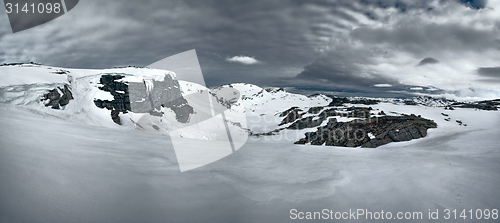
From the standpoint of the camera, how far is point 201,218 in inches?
137

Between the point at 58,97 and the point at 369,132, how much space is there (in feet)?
126

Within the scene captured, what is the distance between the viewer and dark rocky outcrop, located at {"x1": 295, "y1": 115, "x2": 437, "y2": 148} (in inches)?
610

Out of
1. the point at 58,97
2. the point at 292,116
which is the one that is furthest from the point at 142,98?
the point at 292,116

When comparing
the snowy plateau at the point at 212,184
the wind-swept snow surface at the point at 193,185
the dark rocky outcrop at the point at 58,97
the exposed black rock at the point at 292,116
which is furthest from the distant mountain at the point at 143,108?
the wind-swept snow surface at the point at 193,185

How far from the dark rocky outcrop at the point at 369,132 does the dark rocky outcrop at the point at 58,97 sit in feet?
103

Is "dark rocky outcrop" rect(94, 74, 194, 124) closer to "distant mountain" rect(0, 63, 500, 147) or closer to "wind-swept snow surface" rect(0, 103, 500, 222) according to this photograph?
"distant mountain" rect(0, 63, 500, 147)

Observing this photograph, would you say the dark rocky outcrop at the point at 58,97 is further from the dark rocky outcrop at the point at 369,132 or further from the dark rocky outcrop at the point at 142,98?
the dark rocky outcrop at the point at 369,132

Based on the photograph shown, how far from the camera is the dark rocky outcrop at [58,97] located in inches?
891

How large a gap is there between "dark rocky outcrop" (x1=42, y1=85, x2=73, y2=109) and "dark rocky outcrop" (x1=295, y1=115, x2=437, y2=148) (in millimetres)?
31386

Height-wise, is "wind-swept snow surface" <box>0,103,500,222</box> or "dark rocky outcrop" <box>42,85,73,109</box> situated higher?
"dark rocky outcrop" <box>42,85,73,109</box>

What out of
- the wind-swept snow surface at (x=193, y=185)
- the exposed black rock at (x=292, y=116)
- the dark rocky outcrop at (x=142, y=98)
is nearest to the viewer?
the wind-swept snow surface at (x=193, y=185)

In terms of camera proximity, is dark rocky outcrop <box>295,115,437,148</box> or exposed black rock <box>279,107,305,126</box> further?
exposed black rock <box>279,107,305,126</box>

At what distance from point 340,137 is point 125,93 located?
1920 inches

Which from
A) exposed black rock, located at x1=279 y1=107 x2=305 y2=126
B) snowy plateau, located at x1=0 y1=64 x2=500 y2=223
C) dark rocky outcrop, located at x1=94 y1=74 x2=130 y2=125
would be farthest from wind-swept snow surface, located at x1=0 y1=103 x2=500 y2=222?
dark rocky outcrop, located at x1=94 y1=74 x2=130 y2=125
